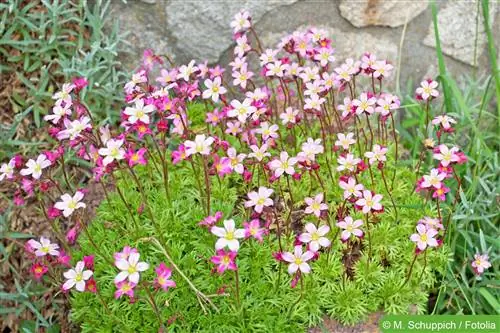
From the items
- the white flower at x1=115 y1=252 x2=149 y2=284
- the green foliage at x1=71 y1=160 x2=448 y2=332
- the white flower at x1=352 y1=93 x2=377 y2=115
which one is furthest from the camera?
the white flower at x1=352 y1=93 x2=377 y2=115

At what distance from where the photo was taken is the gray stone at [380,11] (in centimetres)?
419

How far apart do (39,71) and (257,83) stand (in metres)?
1.39

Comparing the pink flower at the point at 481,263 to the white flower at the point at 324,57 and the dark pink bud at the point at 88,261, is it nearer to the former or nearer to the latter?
the white flower at the point at 324,57

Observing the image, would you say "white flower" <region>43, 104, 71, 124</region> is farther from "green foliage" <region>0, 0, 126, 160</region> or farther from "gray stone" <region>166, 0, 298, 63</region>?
"gray stone" <region>166, 0, 298, 63</region>

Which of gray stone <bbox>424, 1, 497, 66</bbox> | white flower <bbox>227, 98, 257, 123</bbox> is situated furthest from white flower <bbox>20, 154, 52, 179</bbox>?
gray stone <bbox>424, 1, 497, 66</bbox>

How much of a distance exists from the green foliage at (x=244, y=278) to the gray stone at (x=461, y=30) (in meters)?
1.39

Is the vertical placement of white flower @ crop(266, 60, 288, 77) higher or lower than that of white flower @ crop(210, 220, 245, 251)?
higher

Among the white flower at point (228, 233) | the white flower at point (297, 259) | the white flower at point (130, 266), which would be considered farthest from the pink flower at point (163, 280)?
the white flower at point (297, 259)

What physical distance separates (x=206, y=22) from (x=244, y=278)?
5.82 ft

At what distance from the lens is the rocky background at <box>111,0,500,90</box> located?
4.15m

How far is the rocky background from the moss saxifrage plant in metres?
0.52

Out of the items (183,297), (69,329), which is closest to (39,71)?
(69,329)

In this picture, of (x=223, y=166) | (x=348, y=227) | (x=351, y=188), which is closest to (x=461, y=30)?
(x=351, y=188)

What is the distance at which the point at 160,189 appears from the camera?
3539mm
